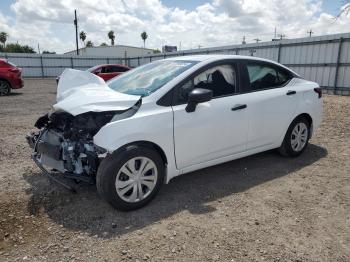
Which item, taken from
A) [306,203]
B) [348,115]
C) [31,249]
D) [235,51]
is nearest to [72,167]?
[31,249]

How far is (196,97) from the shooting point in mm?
3547

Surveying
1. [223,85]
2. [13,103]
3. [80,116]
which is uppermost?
[223,85]

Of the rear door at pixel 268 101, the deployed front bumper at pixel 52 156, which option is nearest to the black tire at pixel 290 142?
the rear door at pixel 268 101

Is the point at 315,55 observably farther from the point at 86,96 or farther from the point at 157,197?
the point at 86,96

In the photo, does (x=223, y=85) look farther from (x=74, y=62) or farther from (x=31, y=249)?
(x=74, y=62)

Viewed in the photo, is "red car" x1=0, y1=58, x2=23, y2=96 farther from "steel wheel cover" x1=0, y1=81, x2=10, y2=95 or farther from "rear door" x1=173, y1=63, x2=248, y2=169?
"rear door" x1=173, y1=63, x2=248, y2=169

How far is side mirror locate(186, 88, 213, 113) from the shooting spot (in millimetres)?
3551

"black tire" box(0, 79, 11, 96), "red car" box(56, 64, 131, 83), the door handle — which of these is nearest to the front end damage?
the door handle

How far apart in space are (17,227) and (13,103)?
9894 mm

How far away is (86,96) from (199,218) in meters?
1.87

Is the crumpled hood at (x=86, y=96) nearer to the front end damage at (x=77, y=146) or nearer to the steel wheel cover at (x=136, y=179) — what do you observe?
the front end damage at (x=77, y=146)

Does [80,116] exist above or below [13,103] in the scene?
above

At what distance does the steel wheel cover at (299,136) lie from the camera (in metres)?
5.01

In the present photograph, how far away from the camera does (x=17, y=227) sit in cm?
315
